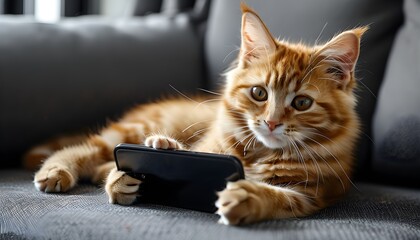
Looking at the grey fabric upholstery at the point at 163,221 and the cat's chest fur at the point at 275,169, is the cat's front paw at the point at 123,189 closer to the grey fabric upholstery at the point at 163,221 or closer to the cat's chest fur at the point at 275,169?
the grey fabric upholstery at the point at 163,221

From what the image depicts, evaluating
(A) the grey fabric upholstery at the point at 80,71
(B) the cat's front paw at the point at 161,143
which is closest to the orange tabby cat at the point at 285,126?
(B) the cat's front paw at the point at 161,143

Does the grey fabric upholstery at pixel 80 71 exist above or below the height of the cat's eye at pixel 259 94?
below

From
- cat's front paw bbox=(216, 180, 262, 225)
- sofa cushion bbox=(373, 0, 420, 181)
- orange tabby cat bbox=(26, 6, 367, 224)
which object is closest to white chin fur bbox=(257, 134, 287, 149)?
orange tabby cat bbox=(26, 6, 367, 224)

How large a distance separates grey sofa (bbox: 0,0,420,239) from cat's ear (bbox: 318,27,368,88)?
0.25m

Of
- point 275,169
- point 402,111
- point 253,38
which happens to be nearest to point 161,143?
point 275,169

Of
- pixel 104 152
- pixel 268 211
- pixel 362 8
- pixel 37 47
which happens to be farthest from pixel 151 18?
pixel 268 211

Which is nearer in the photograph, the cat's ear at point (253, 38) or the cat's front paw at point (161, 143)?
the cat's front paw at point (161, 143)

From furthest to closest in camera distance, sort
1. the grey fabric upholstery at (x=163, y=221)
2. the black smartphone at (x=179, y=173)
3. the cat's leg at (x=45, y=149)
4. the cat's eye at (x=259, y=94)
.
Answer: the cat's leg at (x=45, y=149) → the cat's eye at (x=259, y=94) → the black smartphone at (x=179, y=173) → the grey fabric upholstery at (x=163, y=221)

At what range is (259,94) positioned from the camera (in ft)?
4.56

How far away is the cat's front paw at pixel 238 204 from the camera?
1.07 metres

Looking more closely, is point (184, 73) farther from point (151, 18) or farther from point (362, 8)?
point (362, 8)

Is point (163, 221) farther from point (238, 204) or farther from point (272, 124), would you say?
point (272, 124)

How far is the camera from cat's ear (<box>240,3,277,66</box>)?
1.40 meters

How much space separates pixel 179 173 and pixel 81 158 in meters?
0.51
